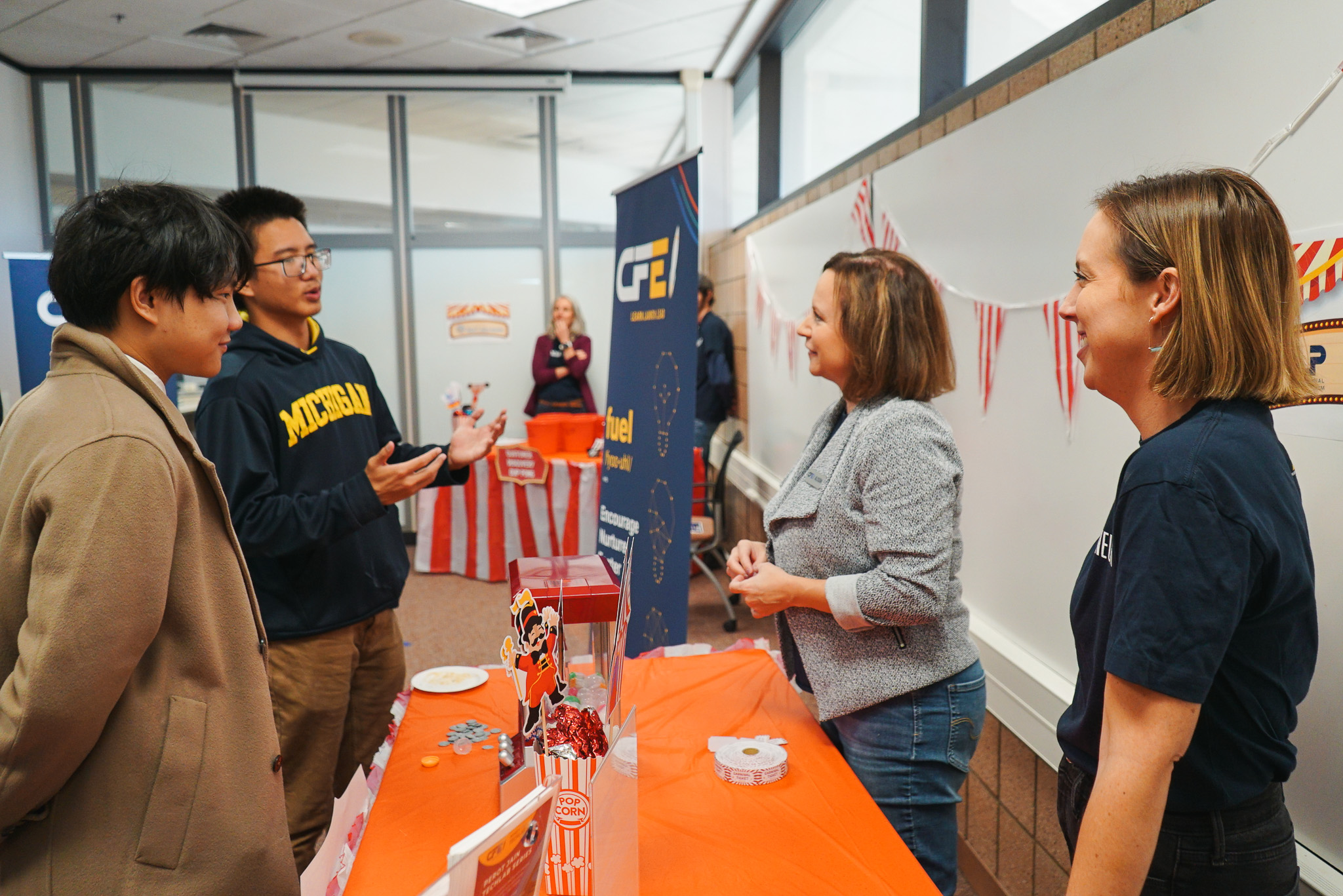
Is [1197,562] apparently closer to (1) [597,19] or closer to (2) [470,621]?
(2) [470,621]

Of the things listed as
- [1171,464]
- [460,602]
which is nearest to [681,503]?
[1171,464]

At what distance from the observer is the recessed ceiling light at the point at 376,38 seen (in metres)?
5.09

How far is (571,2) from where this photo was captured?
454 centimetres

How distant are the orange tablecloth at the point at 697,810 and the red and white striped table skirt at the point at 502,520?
2.92m

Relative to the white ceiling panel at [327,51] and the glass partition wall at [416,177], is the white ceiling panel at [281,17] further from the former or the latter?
the glass partition wall at [416,177]

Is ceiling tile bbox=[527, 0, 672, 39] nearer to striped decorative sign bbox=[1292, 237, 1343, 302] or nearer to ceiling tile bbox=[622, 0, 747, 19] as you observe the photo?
ceiling tile bbox=[622, 0, 747, 19]

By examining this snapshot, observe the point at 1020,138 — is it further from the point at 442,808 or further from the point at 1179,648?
the point at 442,808

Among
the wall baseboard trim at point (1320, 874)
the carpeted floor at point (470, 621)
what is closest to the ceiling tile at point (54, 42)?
the carpeted floor at point (470, 621)

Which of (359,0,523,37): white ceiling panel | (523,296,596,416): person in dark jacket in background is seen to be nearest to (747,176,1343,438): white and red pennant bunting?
(523,296,596,416): person in dark jacket in background

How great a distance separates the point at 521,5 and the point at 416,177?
1837 millimetres

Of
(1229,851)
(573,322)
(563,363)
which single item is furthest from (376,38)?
(1229,851)

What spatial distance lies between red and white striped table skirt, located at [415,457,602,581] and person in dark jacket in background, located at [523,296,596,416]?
1.17 metres

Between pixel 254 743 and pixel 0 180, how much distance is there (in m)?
6.16

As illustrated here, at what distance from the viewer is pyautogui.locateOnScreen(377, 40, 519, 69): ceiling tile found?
538 centimetres
